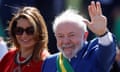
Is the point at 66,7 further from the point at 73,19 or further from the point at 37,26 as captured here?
the point at 73,19

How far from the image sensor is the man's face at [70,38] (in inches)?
153

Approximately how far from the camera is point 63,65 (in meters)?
3.96

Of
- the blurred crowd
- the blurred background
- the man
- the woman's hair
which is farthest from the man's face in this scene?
the blurred background

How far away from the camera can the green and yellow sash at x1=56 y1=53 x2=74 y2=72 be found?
3922 millimetres

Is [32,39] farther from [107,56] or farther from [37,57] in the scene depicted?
[107,56]

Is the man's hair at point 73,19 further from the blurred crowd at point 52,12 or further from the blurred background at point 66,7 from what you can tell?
the blurred background at point 66,7

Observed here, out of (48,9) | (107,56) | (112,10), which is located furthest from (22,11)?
(112,10)

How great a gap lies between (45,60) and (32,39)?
0.21 meters

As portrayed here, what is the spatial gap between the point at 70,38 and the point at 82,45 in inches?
4.4

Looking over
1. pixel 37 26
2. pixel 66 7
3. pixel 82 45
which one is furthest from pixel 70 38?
pixel 66 7

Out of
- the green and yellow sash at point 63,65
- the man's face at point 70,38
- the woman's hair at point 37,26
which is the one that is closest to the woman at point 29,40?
the woman's hair at point 37,26

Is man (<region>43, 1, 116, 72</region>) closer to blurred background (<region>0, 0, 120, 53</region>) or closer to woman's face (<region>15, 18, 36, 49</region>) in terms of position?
woman's face (<region>15, 18, 36, 49</region>)

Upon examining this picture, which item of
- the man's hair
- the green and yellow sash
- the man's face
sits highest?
the man's hair

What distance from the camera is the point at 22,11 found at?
14.3ft
